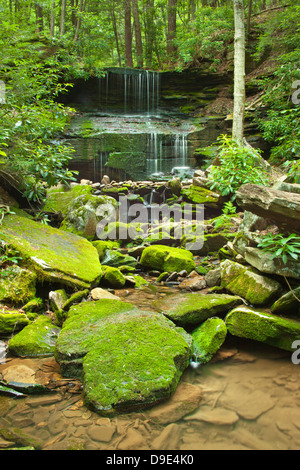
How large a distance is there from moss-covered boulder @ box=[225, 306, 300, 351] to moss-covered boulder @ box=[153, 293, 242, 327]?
233mm

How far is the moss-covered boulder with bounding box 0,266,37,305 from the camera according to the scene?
11.1 feet

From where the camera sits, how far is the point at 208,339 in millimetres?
3043

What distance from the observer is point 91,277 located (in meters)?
4.07

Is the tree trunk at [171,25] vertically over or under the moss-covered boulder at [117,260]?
over

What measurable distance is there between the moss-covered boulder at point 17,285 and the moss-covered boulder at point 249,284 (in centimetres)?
254

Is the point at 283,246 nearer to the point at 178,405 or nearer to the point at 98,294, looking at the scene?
the point at 178,405

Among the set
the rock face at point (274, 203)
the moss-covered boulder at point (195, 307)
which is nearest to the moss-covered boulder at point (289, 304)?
the moss-covered boulder at point (195, 307)

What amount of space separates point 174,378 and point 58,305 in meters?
1.69

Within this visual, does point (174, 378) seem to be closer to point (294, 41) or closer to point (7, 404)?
point (7, 404)

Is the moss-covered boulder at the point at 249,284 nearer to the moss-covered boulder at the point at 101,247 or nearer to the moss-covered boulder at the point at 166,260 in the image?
the moss-covered boulder at the point at 166,260

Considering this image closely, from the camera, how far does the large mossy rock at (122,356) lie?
88.3 inches

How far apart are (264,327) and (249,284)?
0.77 meters

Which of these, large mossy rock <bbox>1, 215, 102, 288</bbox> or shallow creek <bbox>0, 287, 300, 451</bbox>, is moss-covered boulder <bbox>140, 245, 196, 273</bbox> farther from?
shallow creek <bbox>0, 287, 300, 451</bbox>
